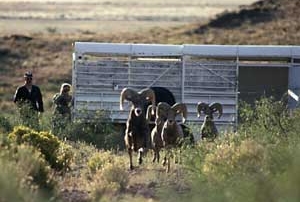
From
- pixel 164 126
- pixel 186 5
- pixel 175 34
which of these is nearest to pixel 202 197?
pixel 164 126

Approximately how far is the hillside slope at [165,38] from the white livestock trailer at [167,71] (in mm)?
17596

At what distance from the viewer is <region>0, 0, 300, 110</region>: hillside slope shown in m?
52.6

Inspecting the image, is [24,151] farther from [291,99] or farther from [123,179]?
[291,99]

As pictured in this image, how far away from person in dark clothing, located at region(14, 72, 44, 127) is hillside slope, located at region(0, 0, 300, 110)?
2191cm

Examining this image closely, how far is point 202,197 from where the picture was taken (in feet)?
45.9

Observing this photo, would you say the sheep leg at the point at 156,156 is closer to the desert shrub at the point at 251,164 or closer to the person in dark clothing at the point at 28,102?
the desert shrub at the point at 251,164

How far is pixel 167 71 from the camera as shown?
3114cm

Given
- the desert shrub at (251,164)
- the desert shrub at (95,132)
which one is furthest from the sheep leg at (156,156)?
the desert shrub at (95,132)

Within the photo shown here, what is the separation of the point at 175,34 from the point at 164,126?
37.8 meters

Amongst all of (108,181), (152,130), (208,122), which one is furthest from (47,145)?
(208,122)

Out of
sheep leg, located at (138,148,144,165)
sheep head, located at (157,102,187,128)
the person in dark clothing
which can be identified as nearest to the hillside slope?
the person in dark clothing

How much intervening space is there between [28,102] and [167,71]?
5.78 m

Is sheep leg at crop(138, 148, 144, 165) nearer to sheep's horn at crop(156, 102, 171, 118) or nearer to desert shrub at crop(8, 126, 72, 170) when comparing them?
sheep's horn at crop(156, 102, 171, 118)

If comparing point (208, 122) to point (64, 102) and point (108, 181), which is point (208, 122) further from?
point (108, 181)
